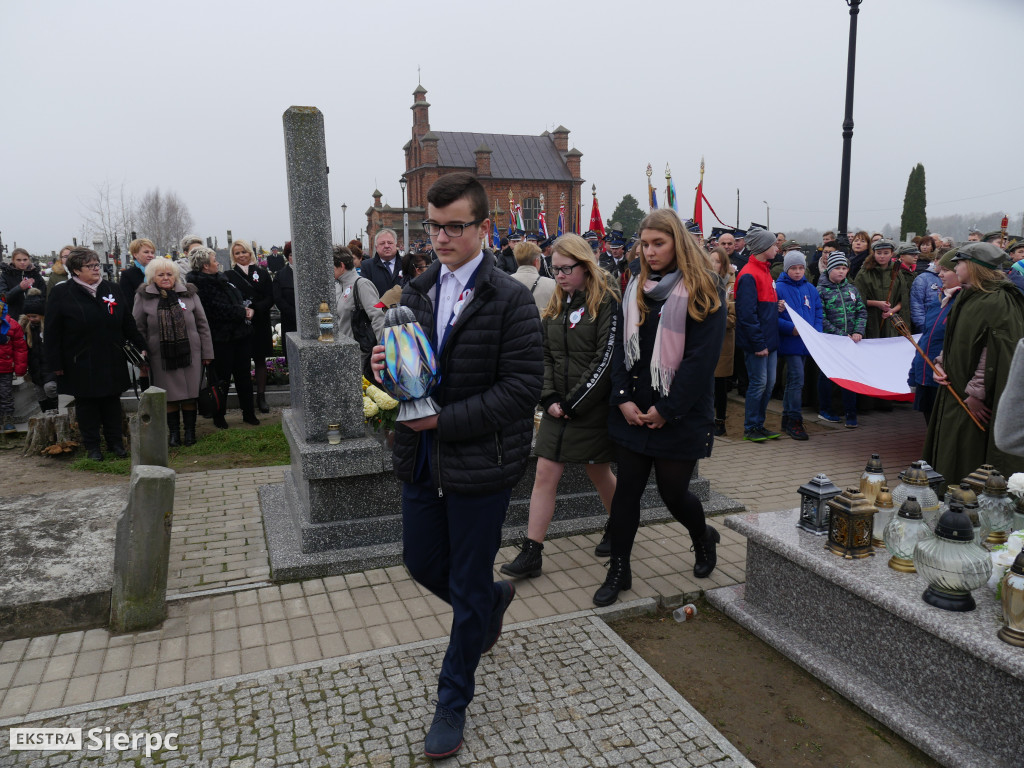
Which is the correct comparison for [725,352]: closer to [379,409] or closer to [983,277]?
[983,277]

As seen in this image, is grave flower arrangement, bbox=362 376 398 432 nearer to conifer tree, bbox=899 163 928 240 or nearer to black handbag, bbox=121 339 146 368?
black handbag, bbox=121 339 146 368

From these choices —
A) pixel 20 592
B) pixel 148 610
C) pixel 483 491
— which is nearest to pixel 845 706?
pixel 483 491

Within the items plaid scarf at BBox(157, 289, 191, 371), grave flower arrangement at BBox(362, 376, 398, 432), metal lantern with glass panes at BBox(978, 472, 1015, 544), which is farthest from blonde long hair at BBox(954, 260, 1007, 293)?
plaid scarf at BBox(157, 289, 191, 371)

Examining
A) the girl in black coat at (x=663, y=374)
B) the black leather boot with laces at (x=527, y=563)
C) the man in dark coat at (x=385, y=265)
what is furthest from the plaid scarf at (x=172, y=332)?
the girl in black coat at (x=663, y=374)

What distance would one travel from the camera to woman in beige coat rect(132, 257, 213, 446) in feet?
24.6

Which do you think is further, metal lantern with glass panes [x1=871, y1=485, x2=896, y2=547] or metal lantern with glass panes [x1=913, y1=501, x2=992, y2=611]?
metal lantern with glass panes [x1=871, y1=485, x2=896, y2=547]

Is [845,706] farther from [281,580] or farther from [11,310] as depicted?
[11,310]

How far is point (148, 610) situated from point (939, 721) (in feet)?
12.4

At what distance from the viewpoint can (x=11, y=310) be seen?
1004cm

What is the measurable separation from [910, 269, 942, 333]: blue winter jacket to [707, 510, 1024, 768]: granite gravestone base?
19.6 feet

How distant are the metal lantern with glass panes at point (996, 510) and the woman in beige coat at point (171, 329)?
23.2 ft

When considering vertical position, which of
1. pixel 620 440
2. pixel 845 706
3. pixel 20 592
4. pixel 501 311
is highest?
pixel 501 311

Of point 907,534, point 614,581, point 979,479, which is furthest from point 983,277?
point 614,581

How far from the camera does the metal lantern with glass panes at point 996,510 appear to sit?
344 centimetres
